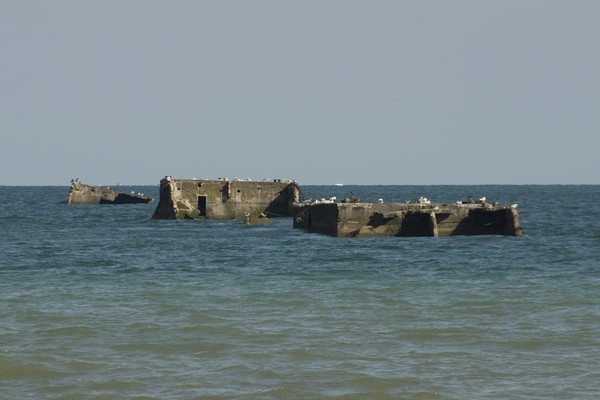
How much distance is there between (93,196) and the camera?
431 feet

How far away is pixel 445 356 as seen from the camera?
776 inches

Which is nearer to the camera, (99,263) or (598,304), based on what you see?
(598,304)

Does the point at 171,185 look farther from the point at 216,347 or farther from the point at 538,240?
the point at 216,347

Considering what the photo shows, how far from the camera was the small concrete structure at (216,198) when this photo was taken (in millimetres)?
77250

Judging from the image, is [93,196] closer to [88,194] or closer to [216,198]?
[88,194]

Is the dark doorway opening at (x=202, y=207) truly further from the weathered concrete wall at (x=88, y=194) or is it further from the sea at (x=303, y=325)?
the weathered concrete wall at (x=88, y=194)

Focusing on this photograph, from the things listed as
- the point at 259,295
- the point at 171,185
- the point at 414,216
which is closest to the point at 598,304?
the point at 259,295

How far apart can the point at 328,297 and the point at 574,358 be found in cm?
1019

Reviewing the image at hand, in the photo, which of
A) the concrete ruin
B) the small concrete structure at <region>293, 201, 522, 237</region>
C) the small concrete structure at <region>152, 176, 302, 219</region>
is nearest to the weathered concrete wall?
the concrete ruin

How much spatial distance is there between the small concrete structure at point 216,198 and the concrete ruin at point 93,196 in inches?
1994

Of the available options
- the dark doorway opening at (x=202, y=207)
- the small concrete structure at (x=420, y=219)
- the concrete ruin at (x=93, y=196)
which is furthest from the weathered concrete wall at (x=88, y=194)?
the small concrete structure at (x=420, y=219)

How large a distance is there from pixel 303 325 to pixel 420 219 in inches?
1174

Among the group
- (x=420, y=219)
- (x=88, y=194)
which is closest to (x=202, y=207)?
(x=420, y=219)

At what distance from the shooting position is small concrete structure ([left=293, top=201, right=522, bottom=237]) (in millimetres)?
51844
